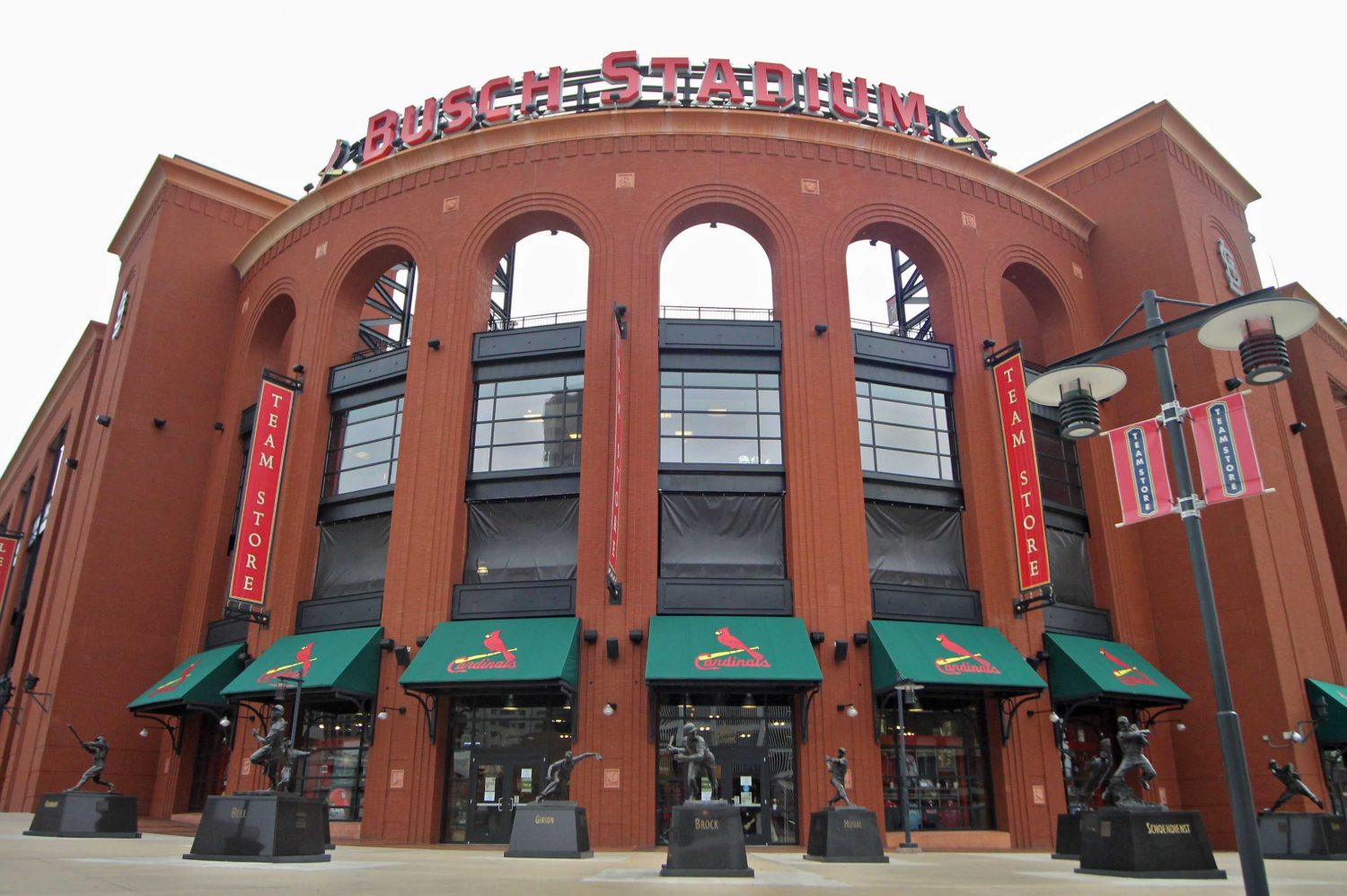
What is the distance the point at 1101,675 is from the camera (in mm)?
26438

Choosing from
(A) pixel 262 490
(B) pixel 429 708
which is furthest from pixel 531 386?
(B) pixel 429 708

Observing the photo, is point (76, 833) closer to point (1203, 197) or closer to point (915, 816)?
point (915, 816)

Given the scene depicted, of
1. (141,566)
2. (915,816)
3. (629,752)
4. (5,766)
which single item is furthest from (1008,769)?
(5,766)

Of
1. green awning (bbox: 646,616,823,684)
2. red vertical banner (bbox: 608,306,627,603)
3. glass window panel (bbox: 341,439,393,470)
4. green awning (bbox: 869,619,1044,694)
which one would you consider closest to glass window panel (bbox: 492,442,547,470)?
red vertical banner (bbox: 608,306,627,603)

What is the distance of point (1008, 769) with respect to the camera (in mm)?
25891

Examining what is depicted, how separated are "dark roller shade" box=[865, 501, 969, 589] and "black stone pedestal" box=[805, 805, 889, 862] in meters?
9.51

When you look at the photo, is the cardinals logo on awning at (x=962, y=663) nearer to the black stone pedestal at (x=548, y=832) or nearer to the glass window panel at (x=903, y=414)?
the glass window panel at (x=903, y=414)

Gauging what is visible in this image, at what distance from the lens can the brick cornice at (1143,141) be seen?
33.9 m

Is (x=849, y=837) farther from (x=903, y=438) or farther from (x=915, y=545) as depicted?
(x=903, y=438)

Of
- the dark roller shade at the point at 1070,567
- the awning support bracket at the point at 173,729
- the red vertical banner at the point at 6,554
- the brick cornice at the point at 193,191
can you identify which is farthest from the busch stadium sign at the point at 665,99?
the red vertical banner at the point at 6,554

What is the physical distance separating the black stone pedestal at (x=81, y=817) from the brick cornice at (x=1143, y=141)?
3615 cm

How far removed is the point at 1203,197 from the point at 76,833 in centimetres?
3939

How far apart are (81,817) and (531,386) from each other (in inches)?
625

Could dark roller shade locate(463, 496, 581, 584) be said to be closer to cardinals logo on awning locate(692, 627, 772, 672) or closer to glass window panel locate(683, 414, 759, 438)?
glass window panel locate(683, 414, 759, 438)
